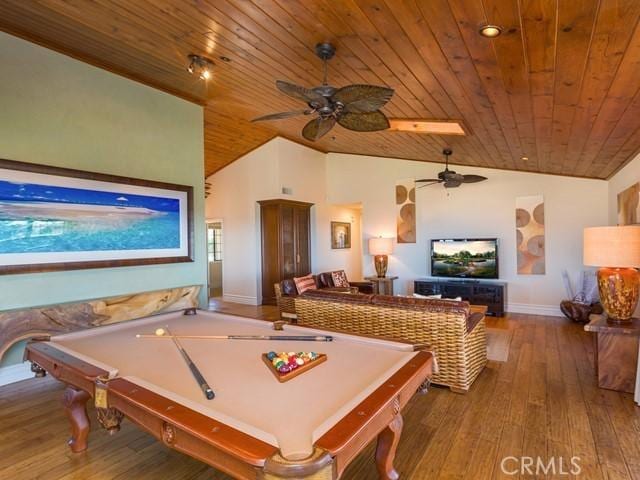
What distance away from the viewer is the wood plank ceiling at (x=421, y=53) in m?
1.94

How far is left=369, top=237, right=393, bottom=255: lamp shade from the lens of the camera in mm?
7305

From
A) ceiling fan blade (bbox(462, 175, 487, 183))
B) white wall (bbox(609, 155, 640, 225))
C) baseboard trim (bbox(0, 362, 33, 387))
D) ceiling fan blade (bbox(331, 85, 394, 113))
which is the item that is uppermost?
ceiling fan blade (bbox(331, 85, 394, 113))

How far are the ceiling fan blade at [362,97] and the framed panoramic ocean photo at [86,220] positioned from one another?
10.1ft

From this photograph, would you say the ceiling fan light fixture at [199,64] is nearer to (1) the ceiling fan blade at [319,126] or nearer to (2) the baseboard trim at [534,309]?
(1) the ceiling fan blade at [319,126]

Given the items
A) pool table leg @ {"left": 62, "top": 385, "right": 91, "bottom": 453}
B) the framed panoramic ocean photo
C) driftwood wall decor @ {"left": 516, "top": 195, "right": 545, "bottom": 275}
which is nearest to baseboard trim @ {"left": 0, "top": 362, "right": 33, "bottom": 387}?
the framed panoramic ocean photo

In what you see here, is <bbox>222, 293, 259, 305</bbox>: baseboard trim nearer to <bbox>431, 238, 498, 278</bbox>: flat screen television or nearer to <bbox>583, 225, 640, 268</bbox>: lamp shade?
<bbox>431, 238, 498, 278</bbox>: flat screen television

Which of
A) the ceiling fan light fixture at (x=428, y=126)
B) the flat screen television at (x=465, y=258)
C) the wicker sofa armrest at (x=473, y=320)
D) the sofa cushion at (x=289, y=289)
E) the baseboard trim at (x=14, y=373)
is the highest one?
the ceiling fan light fixture at (x=428, y=126)

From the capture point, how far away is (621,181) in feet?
15.7

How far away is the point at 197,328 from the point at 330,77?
2.53 meters

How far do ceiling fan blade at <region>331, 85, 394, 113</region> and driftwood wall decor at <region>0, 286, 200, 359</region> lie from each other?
10.9ft

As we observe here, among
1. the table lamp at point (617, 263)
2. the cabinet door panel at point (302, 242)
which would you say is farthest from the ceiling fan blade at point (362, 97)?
the cabinet door panel at point (302, 242)

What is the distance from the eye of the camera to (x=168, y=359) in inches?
78.5

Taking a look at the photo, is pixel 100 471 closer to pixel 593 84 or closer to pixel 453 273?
pixel 593 84

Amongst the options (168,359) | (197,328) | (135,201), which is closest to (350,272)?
(135,201)
